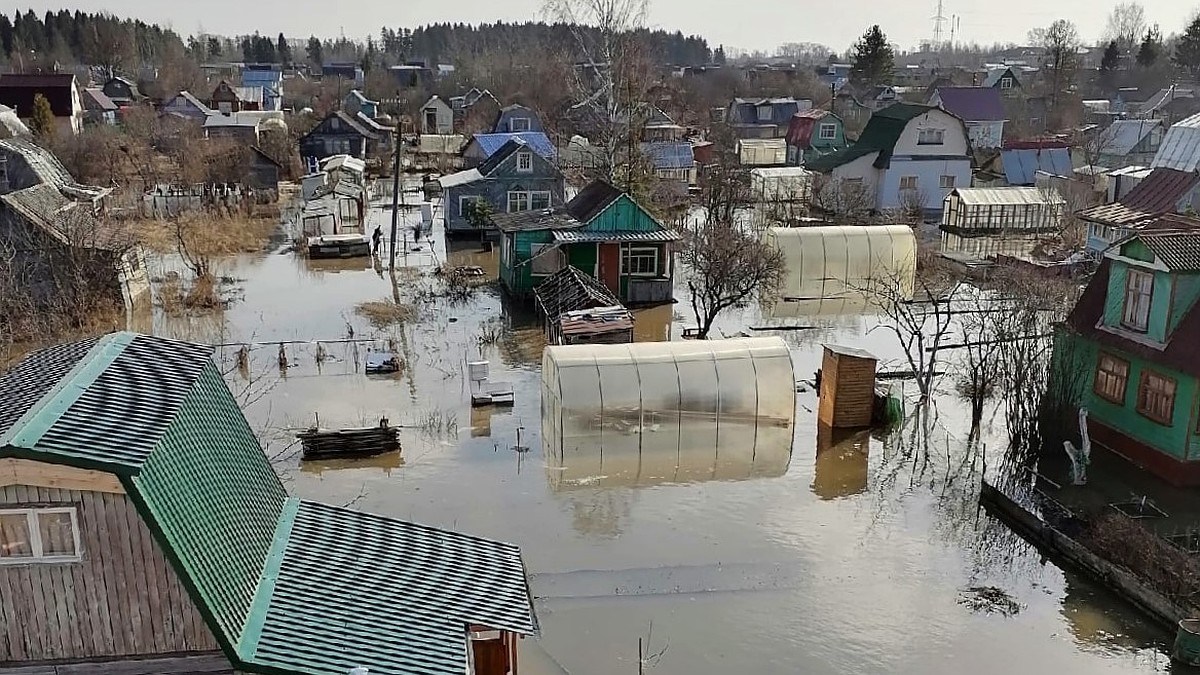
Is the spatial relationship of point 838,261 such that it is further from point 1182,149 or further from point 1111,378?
point 1111,378

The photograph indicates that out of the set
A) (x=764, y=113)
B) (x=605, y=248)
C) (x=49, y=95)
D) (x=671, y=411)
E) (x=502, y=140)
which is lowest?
(x=671, y=411)

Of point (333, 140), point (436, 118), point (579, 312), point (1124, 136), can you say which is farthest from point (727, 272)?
point (436, 118)

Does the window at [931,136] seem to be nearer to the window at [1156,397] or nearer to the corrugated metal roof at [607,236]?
the corrugated metal roof at [607,236]

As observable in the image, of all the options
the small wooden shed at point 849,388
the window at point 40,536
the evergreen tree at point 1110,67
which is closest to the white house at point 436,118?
the small wooden shed at point 849,388

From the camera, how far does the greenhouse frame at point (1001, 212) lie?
34.5 meters

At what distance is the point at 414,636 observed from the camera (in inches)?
297

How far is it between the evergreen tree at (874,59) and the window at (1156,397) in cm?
6623

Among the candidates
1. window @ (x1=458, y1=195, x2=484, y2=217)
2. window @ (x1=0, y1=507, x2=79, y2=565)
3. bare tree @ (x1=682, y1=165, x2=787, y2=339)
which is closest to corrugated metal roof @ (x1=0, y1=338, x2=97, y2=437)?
window @ (x1=0, y1=507, x2=79, y2=565)

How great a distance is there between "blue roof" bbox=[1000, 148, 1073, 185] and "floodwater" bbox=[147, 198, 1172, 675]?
977 inches

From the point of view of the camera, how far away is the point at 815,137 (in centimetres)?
4947

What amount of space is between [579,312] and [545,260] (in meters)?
5.77

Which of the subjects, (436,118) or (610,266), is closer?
(610,266)

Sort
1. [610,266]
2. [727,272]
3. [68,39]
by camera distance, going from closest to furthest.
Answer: [727,272], [610,266], [68,39]

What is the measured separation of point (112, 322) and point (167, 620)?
17945mm
